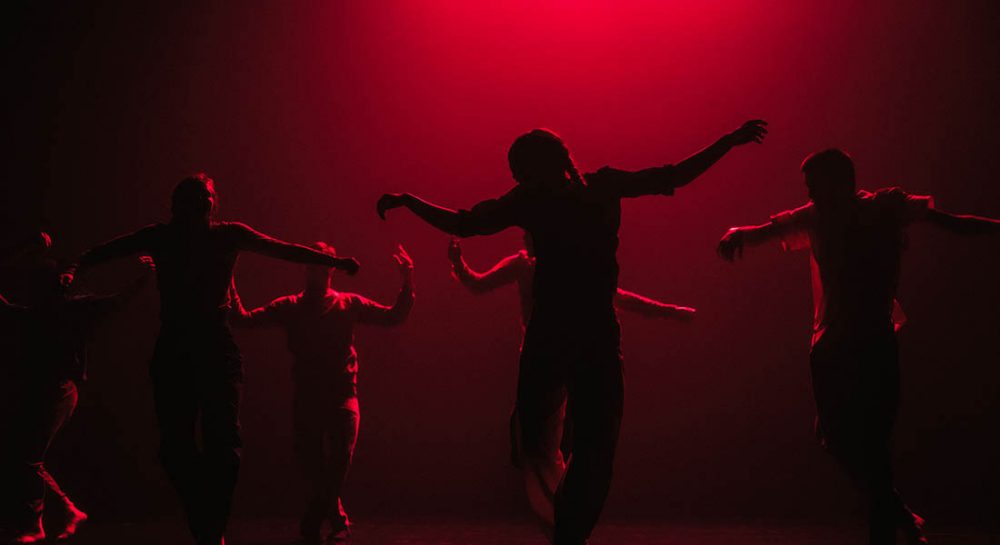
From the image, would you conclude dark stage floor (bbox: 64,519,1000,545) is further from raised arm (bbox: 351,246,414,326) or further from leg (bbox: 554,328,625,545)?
leg (bbox: 554,328,625,545)

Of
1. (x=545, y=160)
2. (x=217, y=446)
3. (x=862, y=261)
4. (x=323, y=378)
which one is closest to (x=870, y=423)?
(x=862, y=261)

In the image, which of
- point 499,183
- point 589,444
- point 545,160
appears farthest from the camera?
point 499,183

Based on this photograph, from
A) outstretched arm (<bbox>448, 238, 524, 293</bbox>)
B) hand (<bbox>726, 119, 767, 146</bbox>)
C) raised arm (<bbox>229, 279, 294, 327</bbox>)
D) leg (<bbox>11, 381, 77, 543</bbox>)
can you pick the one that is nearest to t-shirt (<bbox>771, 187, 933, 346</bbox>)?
hand (<bbox>726, 119, 767, 146</bbox>)

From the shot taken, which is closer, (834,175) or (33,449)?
(834,175)

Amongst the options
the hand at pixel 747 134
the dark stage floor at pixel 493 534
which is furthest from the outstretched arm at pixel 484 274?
the hand at pixel 747 134

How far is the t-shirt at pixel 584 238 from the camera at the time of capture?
3.29 metres

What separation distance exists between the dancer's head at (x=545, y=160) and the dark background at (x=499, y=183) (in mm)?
3870

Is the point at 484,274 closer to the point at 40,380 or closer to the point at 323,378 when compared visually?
the point at 323,378

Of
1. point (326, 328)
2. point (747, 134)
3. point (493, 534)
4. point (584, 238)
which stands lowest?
point (493, 534)

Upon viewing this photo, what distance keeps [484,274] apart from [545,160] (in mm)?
2361

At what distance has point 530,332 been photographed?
338 centimetres

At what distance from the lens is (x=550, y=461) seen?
11.6 ft

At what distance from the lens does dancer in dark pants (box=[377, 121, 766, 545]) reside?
326 centimetres

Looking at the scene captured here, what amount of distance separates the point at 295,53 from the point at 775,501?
16.9 feet
